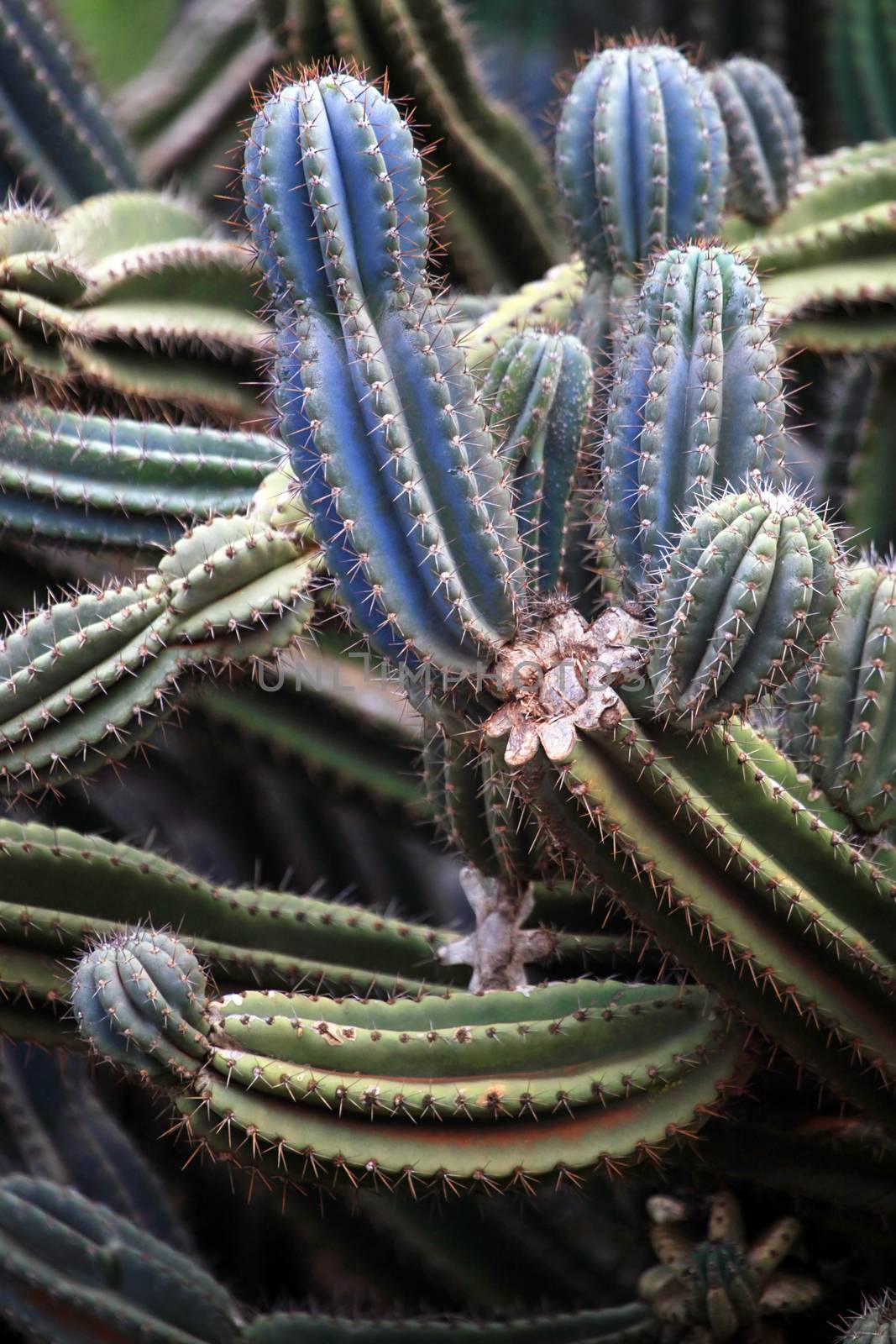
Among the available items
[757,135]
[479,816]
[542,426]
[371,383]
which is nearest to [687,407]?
[542,426]

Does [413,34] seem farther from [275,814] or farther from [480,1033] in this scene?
[480,1033]

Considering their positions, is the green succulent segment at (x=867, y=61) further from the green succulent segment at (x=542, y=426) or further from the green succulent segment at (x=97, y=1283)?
the green succulent segment at (x=97, y=1283)

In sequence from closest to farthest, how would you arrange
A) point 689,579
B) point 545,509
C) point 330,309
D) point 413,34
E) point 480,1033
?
point 689,579 < point 330,309 < point 480,1033 < point 545,509 < point 413,34

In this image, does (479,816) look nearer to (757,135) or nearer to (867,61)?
(757,135)

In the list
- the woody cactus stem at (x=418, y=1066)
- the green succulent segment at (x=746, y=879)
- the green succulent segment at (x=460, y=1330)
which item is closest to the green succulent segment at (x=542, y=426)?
the green succulent segment at (x=746, y=879)

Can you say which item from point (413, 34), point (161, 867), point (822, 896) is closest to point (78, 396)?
point (161, 867)

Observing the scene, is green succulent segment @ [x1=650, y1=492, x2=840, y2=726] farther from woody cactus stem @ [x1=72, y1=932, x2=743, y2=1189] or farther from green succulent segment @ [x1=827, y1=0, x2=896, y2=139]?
green succulent segment @ [x1=827, y1=0, x2=896, y2=139]
